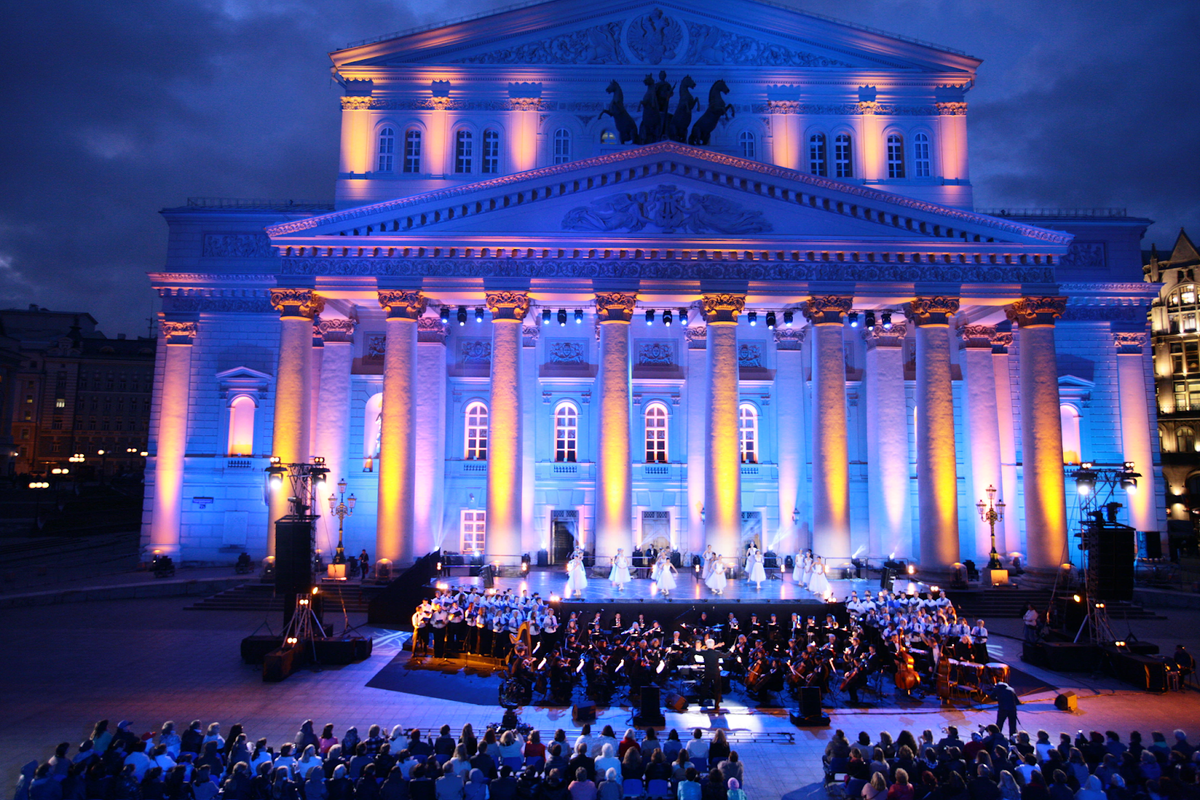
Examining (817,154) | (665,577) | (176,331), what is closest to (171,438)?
(176,331)

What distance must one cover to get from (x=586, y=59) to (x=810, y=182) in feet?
48.5

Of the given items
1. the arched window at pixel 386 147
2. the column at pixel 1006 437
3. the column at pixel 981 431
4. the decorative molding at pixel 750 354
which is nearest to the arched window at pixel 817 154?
the decorative molding at pixel 750 354

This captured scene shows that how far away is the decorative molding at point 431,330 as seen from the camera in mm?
31656

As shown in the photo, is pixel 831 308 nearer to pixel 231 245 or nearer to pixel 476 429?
pixel 476 429

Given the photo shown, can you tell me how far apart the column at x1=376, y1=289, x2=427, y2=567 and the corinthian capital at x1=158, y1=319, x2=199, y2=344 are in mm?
12302

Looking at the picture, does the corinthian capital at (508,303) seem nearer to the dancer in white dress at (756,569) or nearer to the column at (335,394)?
the column at (335,394)

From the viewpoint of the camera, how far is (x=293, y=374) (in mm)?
27328

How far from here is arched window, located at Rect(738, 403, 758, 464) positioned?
34.6 metres

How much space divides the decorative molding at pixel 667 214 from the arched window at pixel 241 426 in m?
18.5

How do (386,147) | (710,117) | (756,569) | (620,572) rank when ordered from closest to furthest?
(620,572)
(756,569)
(710,117)
(386,147)

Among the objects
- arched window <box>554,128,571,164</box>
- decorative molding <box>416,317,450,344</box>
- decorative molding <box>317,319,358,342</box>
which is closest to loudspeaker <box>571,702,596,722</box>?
decorative molding <box>416,317,450,344</box>

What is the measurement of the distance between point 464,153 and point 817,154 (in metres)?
17.9

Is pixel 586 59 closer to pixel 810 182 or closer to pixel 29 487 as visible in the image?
pixel 810 182

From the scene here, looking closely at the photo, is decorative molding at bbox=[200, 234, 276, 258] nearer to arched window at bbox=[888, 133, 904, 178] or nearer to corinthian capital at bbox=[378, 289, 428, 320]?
corinthian capital at bbox=[378, 289, 428, 320]
